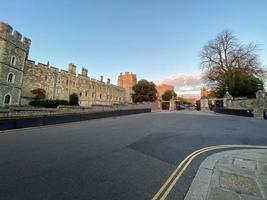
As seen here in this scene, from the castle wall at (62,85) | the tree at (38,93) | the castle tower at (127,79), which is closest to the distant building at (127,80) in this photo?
the castle tower at (127,79)

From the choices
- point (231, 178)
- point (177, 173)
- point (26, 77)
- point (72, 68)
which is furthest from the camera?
point (72, 68)

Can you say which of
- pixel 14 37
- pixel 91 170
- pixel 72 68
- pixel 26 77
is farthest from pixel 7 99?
pixel 91 170

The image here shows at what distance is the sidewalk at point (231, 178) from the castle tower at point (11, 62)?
1167 inches

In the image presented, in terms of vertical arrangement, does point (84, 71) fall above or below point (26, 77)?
above

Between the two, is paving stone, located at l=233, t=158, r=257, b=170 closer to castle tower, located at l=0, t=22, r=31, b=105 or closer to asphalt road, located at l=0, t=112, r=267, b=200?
asphalt road, located at l=0, t=112, r=267, b=200

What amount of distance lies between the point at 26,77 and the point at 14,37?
723 cm

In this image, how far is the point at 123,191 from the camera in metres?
3.02

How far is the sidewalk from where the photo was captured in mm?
2973

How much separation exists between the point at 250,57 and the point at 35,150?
1579 inches

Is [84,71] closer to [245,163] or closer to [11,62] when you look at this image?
[11,62]

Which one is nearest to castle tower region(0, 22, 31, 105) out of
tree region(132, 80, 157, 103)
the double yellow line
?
tree region(132, 80, 157, 103)

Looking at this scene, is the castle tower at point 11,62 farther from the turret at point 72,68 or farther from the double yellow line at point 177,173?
the double yellow line at point 177,173

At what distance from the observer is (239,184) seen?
11.1 ft

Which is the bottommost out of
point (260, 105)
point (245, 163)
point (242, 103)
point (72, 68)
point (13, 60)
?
point (245, 163)
